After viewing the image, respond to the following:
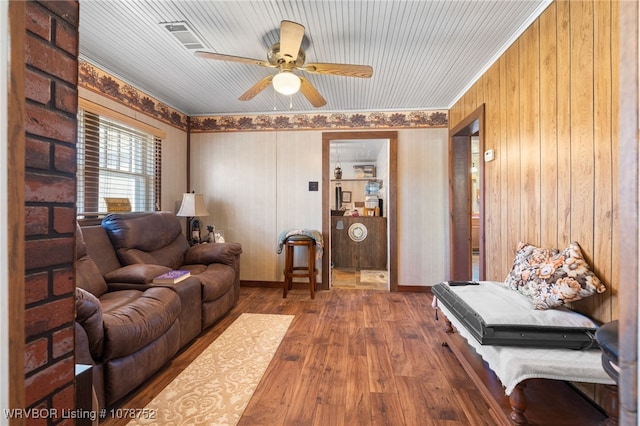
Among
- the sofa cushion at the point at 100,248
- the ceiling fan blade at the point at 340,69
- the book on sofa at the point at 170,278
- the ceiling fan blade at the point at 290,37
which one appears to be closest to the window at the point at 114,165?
the sofa cushion at the point at 100,248

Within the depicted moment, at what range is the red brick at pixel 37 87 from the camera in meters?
0.58

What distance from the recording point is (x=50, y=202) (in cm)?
62

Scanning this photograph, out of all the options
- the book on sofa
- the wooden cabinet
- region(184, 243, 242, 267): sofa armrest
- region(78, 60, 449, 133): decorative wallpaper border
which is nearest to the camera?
the book on sofa

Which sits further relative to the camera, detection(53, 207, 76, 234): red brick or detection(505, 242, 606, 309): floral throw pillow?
detection(505, 242, 606, 309): floral throw pillow

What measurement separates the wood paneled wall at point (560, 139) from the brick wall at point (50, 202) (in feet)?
7.00

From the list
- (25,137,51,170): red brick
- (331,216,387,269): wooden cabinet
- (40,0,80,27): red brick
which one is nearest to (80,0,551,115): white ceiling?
(40,0,80,27): red brick

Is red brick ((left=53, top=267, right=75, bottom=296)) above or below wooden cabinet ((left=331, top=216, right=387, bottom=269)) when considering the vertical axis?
above

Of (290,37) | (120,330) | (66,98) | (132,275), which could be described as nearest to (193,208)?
(132,275)

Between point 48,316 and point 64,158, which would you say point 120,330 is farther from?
point 64,158

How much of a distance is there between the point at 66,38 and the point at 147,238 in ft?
7.68

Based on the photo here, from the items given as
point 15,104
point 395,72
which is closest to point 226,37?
point 395,72

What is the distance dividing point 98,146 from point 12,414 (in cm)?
274

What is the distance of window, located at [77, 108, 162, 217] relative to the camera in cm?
246

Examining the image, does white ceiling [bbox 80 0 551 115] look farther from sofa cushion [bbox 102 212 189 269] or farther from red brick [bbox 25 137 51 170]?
red brick [bbox 25 137 51 170]
